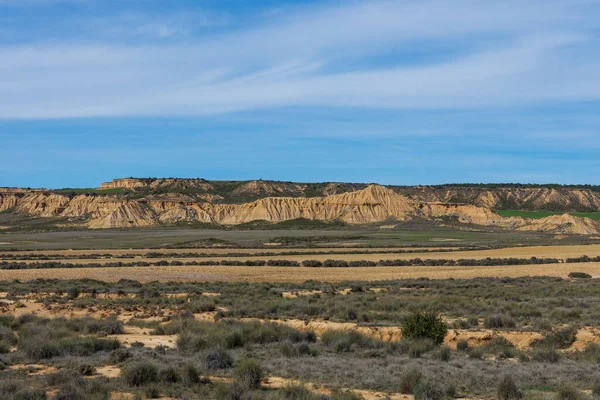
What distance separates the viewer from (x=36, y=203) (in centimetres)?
18725

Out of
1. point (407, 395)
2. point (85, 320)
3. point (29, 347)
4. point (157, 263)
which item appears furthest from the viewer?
point (157, 263)

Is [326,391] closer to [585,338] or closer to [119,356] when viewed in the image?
[119,356]

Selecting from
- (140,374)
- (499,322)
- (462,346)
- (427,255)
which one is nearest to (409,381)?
(140,374)

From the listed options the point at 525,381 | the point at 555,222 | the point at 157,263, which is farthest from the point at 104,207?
the point at 525,381

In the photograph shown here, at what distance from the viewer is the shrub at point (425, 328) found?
56.3 ft

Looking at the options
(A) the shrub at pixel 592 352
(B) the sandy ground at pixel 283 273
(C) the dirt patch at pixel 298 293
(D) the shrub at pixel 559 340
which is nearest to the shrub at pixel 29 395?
(A) the shrub at pixel 592 352

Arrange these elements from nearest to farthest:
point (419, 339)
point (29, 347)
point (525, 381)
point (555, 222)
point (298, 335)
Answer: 1. point (525, 381)
2. point (29, 347)
3. point (419, 339)
4. point (298, 335)
5. point (555, 222)

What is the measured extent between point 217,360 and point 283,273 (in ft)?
104

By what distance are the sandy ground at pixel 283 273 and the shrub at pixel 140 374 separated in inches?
1103

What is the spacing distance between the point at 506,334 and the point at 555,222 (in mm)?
129736

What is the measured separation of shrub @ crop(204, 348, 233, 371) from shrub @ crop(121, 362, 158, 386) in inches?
65.0

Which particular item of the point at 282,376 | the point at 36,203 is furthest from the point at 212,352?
the point at 36,203

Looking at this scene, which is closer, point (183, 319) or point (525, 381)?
point (525, 381)

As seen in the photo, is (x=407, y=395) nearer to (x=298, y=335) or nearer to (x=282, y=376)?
(x=282, y=376)
